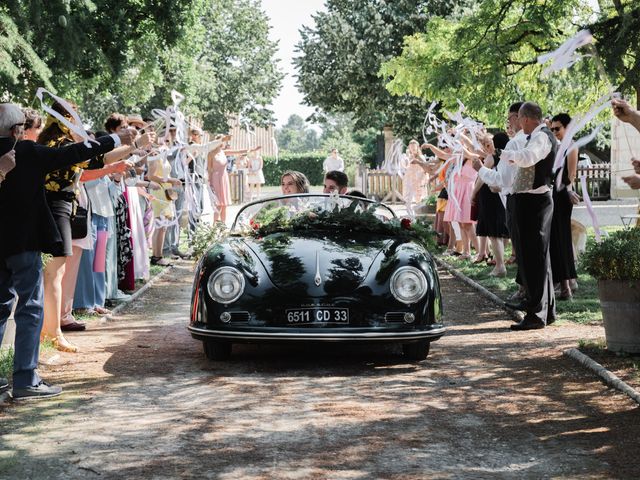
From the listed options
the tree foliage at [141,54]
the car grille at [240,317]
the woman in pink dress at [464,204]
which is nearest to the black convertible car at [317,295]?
the car grille at [240,317]

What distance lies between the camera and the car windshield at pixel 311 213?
9.38m

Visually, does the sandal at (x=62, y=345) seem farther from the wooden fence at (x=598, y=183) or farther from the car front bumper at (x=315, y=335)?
the wooden fence at (x=598, y=183)

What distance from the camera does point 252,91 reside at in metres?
58.5

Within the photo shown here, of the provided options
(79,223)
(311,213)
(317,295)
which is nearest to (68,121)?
(79,223)

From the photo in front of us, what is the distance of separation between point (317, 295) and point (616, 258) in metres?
2.39

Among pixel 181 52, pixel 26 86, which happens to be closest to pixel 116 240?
pixel 26 86

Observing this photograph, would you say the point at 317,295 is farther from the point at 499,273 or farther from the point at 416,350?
the point at 499,273

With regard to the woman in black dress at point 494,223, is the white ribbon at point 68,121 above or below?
above

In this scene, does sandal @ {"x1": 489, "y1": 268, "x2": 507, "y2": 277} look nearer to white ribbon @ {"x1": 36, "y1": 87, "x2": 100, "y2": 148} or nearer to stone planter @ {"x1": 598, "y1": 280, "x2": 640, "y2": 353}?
stone planter @ {"x1": 598, "y1": 280, "x2": 640, "y2": 353}

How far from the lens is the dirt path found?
538 cm

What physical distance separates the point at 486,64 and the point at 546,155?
810 cm

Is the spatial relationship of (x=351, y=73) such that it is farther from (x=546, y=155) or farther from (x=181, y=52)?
(x=546, y=155)

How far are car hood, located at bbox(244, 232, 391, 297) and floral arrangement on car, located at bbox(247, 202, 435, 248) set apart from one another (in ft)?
0.66

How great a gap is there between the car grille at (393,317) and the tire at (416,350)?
0.36 metres
